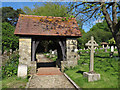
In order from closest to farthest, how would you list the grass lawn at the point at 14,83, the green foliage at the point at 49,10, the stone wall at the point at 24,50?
the grass lawn at the point at 14,83 → the stone wall at the point at 24,50 → the green foliage at the point at 49,10

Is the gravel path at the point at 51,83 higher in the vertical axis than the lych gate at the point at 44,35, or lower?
lower

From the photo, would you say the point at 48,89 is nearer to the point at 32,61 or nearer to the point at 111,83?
the point at 111,83

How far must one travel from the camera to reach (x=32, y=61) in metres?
9.52

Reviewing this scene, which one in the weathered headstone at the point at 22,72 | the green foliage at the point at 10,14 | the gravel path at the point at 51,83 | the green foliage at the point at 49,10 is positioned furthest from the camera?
the green foliage at the point at 10,14

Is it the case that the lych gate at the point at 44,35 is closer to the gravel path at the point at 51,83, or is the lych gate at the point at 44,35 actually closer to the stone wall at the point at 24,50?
the stone wall at the point at 24,50

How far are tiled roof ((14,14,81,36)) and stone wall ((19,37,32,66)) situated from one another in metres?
0.61

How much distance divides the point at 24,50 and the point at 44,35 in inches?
75.9

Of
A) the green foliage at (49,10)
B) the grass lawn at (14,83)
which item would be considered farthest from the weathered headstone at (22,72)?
the green foliage at (49,10)

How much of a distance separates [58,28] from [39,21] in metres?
1.83

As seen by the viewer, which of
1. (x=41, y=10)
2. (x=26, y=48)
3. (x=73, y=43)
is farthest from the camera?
(x=41, y=10)

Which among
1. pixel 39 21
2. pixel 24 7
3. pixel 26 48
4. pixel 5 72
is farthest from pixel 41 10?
pixel 5 72

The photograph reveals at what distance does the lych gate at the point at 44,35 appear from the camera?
9469 millimetres

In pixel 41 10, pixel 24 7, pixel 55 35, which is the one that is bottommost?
pixel 55 35

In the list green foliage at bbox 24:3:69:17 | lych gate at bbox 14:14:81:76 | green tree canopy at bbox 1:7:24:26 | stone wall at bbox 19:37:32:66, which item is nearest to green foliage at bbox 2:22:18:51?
green foliage at bbox 24:3:69:17
